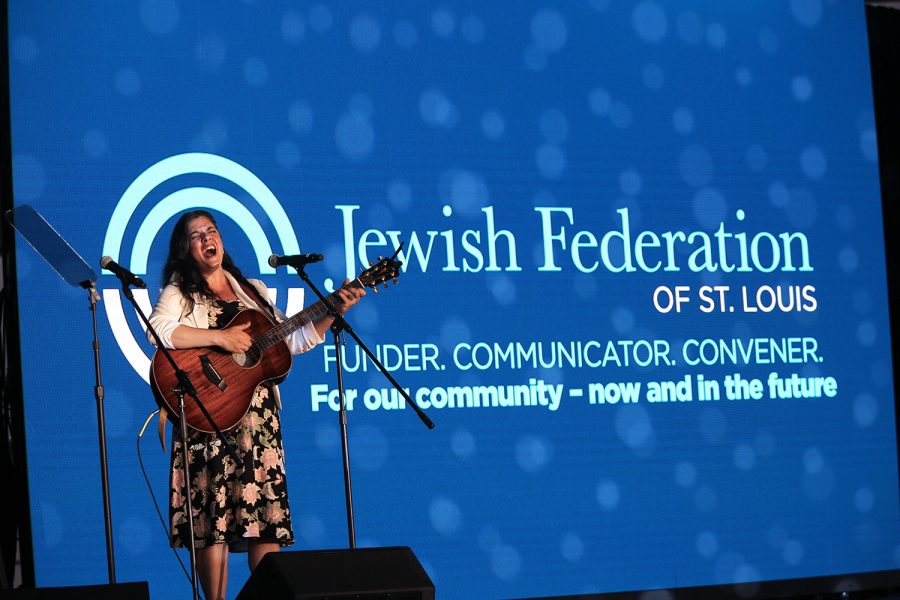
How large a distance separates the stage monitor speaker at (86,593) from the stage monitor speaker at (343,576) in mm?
282

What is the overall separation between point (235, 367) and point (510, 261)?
1.28 meters

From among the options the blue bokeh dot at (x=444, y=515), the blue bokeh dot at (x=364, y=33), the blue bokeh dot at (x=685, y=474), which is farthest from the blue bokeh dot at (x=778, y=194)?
the blue bokeh dot at (x=444, y=515)

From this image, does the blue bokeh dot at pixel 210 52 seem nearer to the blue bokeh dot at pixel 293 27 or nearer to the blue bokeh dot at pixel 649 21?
the blue bokeh dot at pixel 293 27

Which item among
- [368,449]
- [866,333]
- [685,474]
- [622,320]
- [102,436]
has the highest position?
[622,320]

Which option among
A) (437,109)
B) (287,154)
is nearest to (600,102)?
(437,109)

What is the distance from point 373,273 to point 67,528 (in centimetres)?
139

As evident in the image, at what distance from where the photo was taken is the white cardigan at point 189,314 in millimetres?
4152

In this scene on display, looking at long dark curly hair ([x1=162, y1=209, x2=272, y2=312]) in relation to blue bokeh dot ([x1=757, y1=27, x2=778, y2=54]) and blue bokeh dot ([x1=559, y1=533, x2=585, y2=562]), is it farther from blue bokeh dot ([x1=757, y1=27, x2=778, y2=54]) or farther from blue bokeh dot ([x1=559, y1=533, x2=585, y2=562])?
blue bokeh dot ([x1=757, y1=27, x2=778, y2=54])

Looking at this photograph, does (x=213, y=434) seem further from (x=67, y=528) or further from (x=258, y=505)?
(x=67, y=528)

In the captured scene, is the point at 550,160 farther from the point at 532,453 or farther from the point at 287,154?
the point at 532,453

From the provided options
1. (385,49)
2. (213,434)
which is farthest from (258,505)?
(385,49)

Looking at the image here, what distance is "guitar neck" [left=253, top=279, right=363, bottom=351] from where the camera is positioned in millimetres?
4125

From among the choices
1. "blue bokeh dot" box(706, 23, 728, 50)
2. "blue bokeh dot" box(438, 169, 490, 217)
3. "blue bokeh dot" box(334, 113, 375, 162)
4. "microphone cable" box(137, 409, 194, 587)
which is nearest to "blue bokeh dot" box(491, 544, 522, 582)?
"microphone cable" box(137, 409, 194, 587)

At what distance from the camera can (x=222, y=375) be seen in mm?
4051
